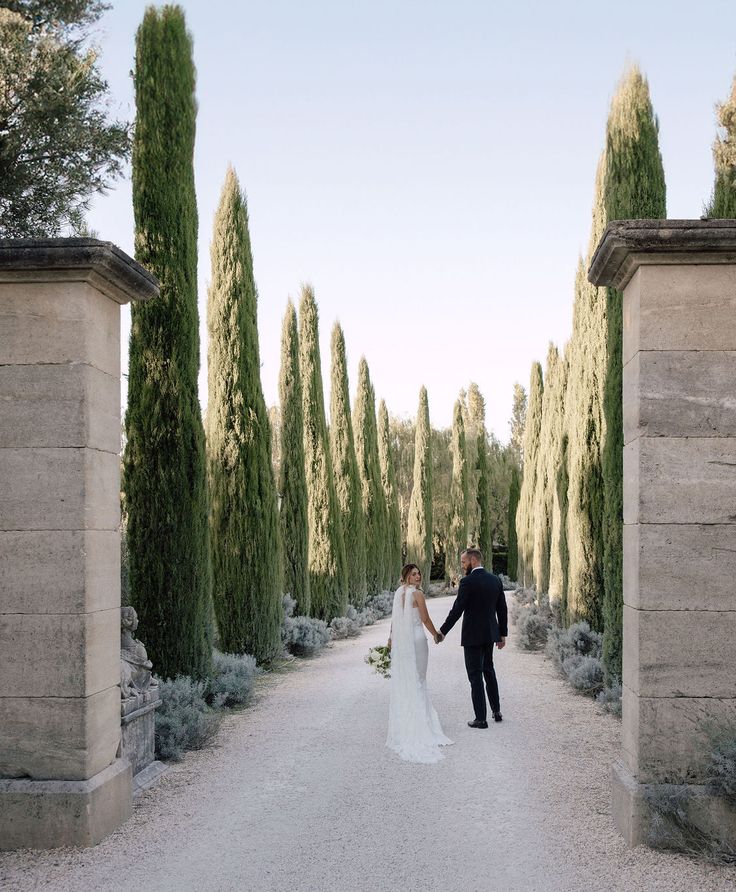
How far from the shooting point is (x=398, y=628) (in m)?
8.52

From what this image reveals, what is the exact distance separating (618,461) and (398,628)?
3.02 metres

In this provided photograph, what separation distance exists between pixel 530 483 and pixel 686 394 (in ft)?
71.4

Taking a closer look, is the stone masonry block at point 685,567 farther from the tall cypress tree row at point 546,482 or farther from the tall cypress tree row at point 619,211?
the tall cypress tree row at point 546,482

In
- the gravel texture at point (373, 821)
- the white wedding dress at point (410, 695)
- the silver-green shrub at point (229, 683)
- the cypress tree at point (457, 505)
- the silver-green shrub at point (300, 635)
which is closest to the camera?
the gravel texture at point (373, 821)

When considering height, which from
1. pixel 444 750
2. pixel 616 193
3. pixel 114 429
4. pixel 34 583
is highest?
pixel 616 193

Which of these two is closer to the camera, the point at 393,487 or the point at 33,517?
the point at 33,517

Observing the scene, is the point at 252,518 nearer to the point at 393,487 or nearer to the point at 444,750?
the point at 444,750

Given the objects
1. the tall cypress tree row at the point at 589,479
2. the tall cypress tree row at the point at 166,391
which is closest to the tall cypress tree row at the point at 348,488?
the tall cypress tree row at the point at 589,479

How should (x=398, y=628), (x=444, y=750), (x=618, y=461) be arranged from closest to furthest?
(x=444, y=750)
(x=398, y=628)
(x=618, y=461)

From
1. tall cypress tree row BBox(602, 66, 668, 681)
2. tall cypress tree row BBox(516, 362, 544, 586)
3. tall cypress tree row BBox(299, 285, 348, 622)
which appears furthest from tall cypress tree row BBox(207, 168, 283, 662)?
tall cypress tree row BBox(516, 362, 544, 586)

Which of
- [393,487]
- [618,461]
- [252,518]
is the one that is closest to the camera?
[618,461]

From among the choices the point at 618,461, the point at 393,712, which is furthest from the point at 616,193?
the point at 393,712

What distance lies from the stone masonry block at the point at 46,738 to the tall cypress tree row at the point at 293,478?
10003 mm

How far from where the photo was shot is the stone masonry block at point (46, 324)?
555cm
